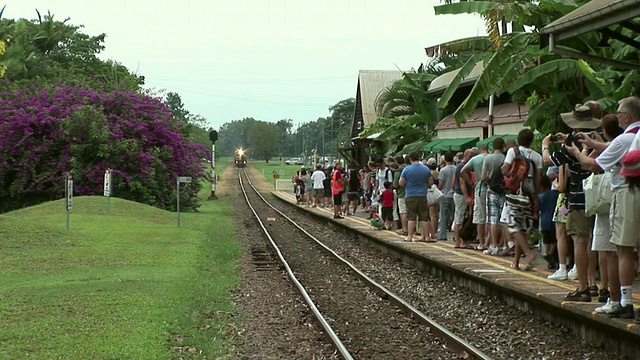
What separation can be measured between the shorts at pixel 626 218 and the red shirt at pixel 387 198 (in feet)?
42.0

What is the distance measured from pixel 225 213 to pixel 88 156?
248 inches

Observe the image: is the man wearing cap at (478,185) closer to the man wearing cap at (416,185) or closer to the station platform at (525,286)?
the station platform at (525,286)

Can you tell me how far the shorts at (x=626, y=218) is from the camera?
726 cm

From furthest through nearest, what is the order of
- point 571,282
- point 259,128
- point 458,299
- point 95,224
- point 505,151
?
1. point 259,128
2. point 95,224
3. point 505,151
4. point 458,299
5. point 571,282

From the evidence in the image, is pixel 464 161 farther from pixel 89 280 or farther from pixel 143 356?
pixel 143 356

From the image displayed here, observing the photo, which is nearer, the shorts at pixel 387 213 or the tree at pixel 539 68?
the tree at pixel 539 68

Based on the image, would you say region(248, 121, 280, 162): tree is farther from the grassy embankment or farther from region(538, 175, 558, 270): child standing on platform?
region(538, 175, 558, 270): child standing on platform

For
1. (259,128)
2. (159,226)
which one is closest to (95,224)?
(159,226)

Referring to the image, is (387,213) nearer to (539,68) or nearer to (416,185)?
(416,185)

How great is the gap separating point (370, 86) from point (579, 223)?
47537 mm

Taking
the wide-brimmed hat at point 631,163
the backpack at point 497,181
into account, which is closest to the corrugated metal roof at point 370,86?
the backpack at point 497,181

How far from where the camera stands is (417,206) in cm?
1648

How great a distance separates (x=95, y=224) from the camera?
22203mm

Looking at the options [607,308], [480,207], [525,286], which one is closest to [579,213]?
[607,308]
